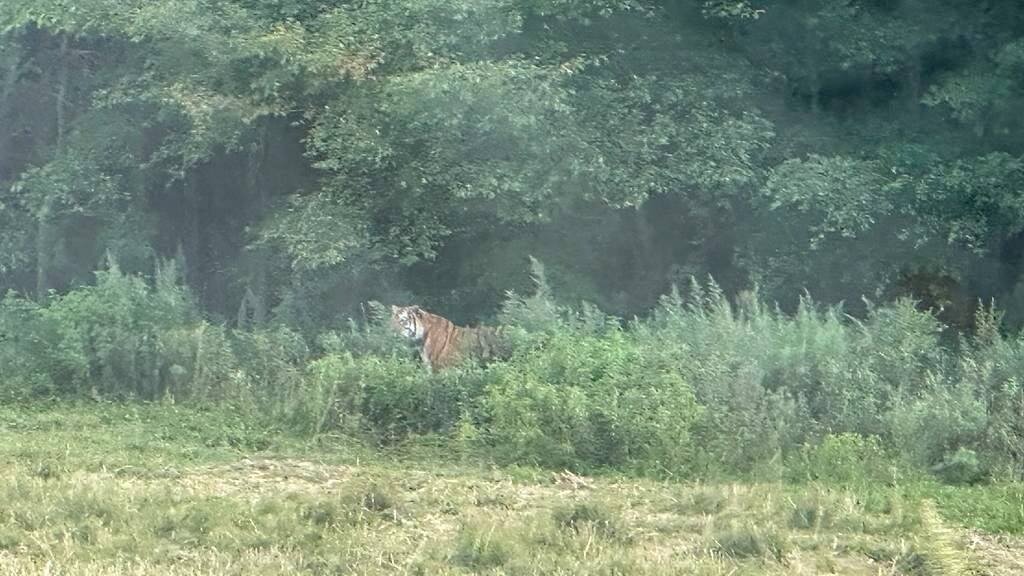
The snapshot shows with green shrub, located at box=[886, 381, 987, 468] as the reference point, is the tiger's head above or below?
above

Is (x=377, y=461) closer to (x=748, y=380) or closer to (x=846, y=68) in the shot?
(x=748, y=380)

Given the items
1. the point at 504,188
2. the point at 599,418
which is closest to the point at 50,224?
the point at 504,188

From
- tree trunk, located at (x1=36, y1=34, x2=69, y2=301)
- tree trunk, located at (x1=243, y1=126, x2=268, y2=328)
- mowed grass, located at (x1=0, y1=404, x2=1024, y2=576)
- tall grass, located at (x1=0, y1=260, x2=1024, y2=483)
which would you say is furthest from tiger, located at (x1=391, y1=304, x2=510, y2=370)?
tree trunk, located at (x1=36, y1=34, x2=69, y2=301)

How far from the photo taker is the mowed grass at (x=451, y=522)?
21.3 ft

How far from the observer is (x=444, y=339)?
12.9 metres

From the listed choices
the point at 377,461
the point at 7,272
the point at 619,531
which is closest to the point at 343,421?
the point at 377,461

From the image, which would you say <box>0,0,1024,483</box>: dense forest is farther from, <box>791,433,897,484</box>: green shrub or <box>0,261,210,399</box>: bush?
<box>791,433,897,484</box>: green shrub

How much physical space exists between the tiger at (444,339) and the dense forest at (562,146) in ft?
5.88

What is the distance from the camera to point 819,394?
10.7 meters

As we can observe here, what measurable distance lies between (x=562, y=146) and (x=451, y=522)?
769 centimetres

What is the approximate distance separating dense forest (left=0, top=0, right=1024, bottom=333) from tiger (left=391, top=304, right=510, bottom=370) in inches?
70.5

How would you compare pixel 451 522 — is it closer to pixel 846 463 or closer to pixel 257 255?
pixel 846 463

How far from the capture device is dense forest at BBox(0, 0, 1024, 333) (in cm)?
1459

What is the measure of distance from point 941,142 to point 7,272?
463 inches
